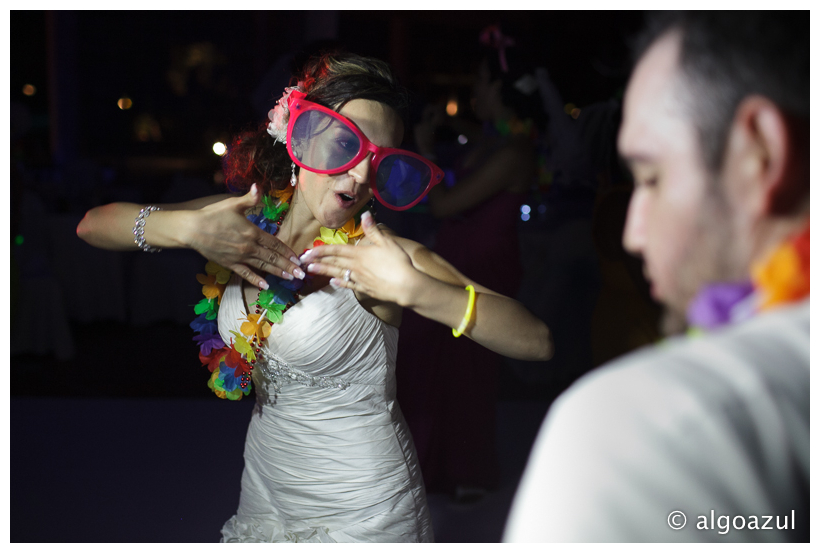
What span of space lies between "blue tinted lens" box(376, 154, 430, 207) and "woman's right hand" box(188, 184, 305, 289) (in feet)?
0.81

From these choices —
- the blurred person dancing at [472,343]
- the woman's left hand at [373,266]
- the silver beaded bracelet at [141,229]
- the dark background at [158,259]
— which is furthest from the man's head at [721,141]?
the blurred person dancing at [472,343]

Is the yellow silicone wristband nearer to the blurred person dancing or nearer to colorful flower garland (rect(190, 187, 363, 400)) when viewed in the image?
colorful flower garland (rect(190, 187, 363, 400))

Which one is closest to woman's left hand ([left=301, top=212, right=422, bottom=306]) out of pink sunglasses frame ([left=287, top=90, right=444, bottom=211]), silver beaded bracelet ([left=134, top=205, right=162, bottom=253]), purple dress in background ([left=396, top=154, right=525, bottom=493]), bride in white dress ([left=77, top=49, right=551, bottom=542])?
bride in white dress ([left=77, top=49, right=551, bottom=542])

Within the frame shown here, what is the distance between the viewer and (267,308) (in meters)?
1.36

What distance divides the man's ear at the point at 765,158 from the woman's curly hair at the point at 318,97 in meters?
0.96

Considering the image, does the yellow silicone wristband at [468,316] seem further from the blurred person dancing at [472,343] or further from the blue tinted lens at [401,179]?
the blurred person dancing at [472,343]

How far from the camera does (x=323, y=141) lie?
48.9 inches

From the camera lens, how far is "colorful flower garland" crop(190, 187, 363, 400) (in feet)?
4.46

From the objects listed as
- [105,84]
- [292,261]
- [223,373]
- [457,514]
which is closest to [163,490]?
[457,514]

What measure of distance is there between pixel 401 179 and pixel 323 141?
0.59ft

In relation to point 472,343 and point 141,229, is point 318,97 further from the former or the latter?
point 472,343

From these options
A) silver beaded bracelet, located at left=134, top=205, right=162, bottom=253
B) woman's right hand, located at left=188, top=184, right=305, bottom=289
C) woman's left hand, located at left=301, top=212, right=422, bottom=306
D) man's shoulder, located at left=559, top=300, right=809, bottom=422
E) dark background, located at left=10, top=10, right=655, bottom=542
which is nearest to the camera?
man's shoulder, located at left=559, top=300, right=809, bottom=422

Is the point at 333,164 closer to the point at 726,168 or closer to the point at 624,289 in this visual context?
the point at 726,168

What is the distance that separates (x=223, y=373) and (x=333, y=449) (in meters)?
0.33
